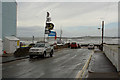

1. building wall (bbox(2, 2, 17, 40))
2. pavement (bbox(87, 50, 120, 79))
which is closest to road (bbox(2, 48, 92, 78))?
pavement (bbox(87, 50, 120, 79))

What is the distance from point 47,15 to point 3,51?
16.0 m

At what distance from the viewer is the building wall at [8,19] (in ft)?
87.2

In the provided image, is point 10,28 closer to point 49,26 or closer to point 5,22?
point 5,22

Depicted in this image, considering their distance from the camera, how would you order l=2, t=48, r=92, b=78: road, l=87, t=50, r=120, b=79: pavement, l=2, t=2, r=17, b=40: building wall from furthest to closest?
l=2, t=2, r=17, b=40: building wall, l=2, t=48, r=92, b=78: road, l=87, t=50, r=120, b=79: pavement

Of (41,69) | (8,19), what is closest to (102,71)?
(41,69)

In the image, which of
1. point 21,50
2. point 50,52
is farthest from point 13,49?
point 50,52

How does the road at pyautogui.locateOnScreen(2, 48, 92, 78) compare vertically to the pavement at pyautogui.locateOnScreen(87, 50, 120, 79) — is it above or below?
below

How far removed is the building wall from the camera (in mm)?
26594

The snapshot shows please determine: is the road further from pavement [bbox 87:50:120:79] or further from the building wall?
the building wall

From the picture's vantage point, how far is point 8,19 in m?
27.3

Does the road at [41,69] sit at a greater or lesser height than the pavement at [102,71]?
lesser

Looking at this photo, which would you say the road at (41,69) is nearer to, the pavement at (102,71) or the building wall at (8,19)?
the pavement at (102,71)

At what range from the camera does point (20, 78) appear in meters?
8.26

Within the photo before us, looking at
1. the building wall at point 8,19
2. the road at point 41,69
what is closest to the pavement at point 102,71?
the road at point 41,69
